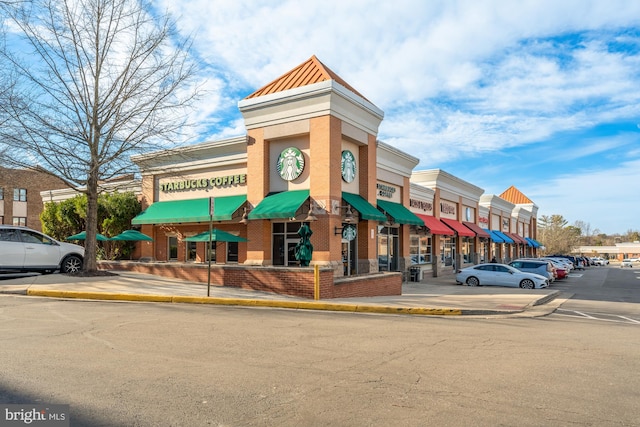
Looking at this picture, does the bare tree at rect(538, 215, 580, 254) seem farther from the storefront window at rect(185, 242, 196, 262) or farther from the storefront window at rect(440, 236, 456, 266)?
the storefront window at rect(185, 242, 196, 262)

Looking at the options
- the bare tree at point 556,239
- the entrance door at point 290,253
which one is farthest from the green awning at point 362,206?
the bare tree at point 556,239

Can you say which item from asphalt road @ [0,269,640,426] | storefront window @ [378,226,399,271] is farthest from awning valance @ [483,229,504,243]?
asphalt road @ [0,269,640,426]

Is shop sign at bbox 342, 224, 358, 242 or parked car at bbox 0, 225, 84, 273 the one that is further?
shop sign at bbox 342, 224, 358, 242

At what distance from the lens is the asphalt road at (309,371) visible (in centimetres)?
459

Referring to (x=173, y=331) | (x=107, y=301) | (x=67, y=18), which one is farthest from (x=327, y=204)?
(x=67, y=18)

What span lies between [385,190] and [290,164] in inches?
276

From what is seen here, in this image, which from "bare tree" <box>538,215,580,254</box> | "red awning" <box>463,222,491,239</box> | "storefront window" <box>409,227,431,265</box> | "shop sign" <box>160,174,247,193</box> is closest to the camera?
"shop sign" <box>160,174,247,193</box>

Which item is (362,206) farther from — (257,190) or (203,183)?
(203,183)

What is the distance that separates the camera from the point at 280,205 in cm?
1828

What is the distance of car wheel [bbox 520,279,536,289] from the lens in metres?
23.4

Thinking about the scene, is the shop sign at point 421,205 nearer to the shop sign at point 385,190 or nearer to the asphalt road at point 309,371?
the shop sign at point 385,190

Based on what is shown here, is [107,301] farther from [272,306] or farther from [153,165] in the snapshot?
[153,165]

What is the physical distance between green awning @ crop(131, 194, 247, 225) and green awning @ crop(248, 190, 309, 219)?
162cm

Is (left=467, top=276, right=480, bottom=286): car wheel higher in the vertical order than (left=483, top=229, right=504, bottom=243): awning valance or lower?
lower
